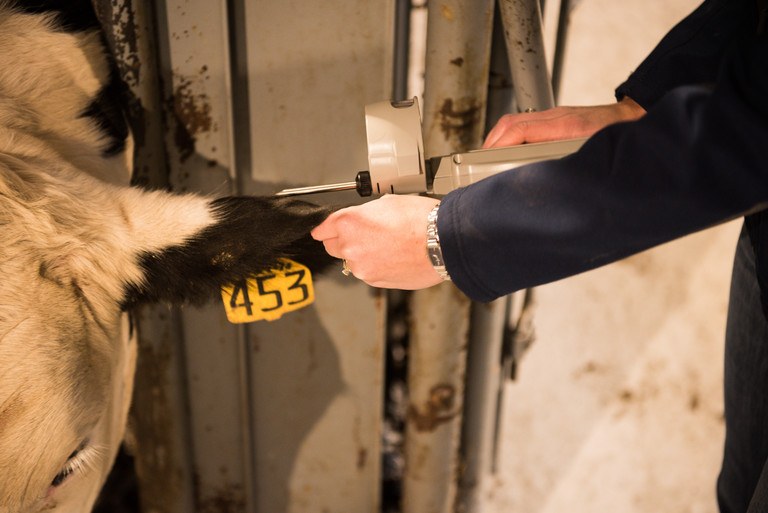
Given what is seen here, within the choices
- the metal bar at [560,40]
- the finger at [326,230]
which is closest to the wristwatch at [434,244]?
the finger at [326,230]

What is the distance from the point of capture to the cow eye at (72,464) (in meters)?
0.88

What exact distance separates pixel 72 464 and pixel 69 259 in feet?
0.93

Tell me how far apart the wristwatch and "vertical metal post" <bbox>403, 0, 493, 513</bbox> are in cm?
54

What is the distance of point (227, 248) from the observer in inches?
32.4

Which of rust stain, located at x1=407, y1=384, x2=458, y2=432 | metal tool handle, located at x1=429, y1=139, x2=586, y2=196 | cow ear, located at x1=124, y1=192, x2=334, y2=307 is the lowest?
rust stain, located at x1=407, y1=384, x2=458, y2=432

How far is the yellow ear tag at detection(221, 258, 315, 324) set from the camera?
0.88m

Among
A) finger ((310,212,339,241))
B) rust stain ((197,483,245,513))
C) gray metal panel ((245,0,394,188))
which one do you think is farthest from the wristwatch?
rust stain ((197,483,245,513))

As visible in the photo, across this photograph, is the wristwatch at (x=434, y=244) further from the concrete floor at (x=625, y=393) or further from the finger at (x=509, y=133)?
the concrete floor at (x=625, y=393)

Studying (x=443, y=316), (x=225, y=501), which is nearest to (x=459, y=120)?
(x=443, y=316)

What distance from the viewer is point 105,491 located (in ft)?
5.87

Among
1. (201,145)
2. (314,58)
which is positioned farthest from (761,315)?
(201,145)

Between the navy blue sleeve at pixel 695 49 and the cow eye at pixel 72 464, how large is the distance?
0.89m

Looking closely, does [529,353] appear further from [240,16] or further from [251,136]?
[240,16]

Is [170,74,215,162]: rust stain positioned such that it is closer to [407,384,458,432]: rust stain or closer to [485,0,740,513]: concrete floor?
[407,384,458,432]: rust stain
